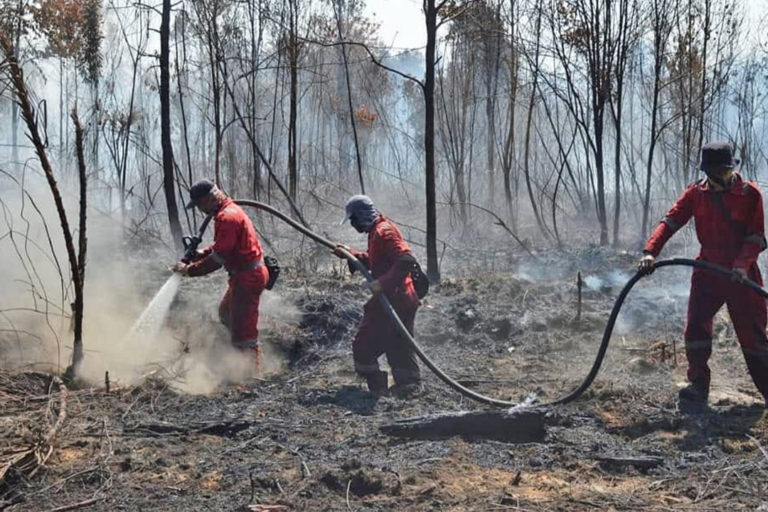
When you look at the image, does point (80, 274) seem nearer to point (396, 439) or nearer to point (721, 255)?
point (396, 439)

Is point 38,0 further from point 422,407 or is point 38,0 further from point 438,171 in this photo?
point 422,407

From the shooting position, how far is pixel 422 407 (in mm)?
5840

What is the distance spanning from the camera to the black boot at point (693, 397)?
5.66 meters

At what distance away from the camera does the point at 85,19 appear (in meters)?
14.8

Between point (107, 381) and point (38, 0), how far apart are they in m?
15.4

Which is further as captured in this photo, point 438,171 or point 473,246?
point 438,171

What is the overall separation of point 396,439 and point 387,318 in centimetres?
147

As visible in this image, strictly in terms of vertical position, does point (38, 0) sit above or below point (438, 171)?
above

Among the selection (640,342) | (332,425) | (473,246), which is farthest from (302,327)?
(473,246)

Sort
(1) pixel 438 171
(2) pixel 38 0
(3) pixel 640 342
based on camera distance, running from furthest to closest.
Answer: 1. (1) pixel 438 171
2. (2) pixel 38 0
3. (3) pixel 640 342

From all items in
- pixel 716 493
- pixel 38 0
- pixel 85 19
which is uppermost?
pixel 38 0

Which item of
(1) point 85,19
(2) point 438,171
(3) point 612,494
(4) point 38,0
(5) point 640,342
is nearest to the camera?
(3) point 612,494

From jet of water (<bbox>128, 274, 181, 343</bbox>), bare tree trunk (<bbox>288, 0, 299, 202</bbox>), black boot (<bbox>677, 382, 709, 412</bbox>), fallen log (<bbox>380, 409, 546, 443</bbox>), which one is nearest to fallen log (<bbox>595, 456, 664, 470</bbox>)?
fallen log (<bbox>380, 409, 546, 443</bbox>)

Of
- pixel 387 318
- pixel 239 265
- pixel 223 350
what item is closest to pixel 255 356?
pixel 223 350
